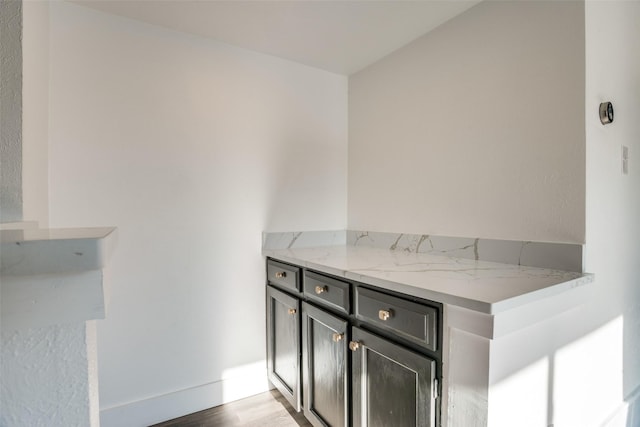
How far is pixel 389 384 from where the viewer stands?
3.75 feet

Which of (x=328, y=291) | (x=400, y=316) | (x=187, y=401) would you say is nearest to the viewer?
(x=400, y=316)

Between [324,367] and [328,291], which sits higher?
[328,291]

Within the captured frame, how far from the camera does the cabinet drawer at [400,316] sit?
998 millimetres

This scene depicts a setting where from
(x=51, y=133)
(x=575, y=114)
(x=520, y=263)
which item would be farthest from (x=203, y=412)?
(x=575, y=114)

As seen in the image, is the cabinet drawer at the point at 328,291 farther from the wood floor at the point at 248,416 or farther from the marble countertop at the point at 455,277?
the wood floor at the point at 248,416

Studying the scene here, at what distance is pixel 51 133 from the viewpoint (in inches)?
57.8

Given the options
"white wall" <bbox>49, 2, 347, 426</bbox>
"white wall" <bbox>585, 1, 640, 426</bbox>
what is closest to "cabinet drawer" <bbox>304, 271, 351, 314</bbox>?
"white wall" <bbox>49, 2, 347, 426</bbox>

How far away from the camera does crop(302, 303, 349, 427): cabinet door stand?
135 centimetres

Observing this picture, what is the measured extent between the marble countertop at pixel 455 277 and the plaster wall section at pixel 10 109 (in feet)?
3.37

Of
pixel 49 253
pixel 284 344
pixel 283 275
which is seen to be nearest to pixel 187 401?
pixel 284 344

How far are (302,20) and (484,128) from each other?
→ 3.60 ft

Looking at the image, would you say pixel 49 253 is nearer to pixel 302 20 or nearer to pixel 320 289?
pixel 320 289

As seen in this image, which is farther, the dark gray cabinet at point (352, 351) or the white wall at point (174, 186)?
the white wall at point (174, 186)

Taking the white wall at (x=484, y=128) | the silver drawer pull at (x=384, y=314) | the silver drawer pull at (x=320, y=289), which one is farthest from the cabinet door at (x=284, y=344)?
the white wall at (x=484, y=128)
